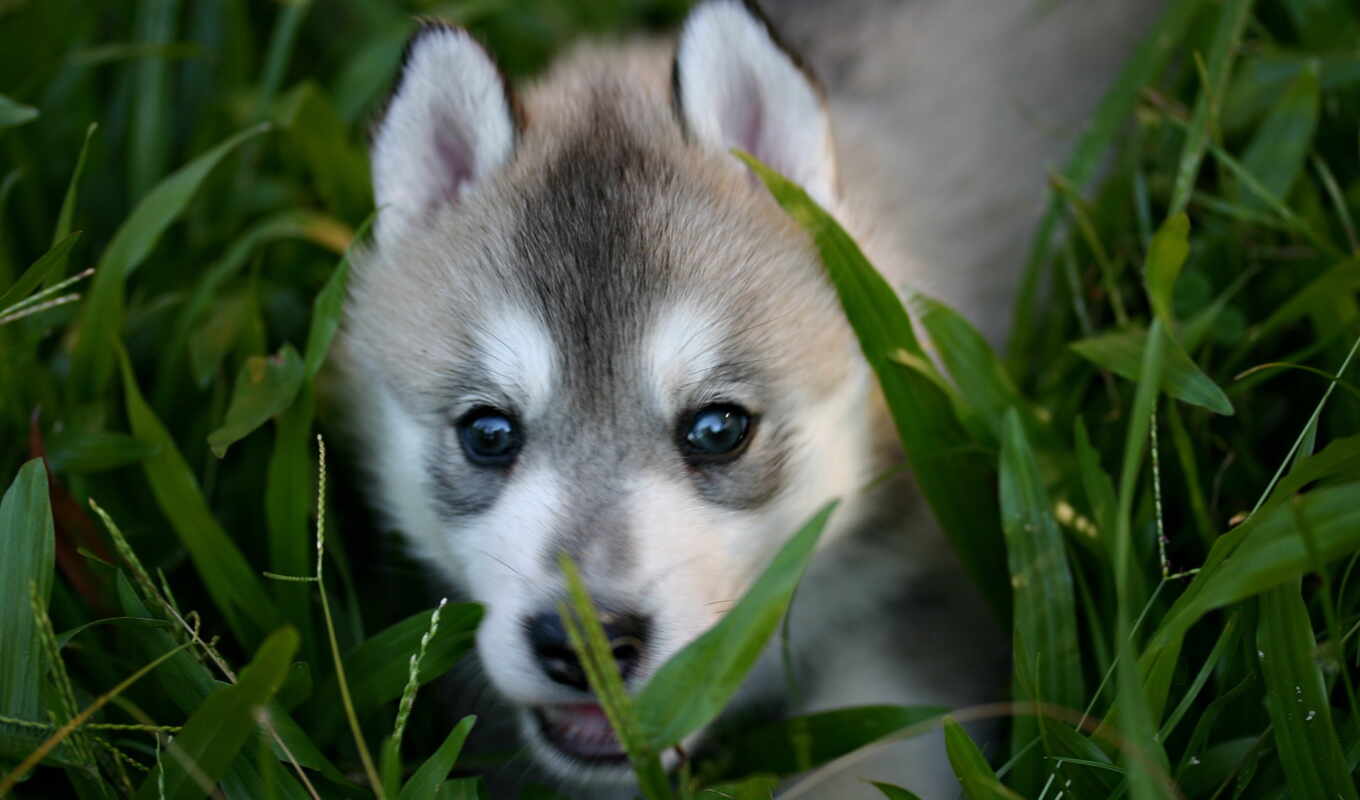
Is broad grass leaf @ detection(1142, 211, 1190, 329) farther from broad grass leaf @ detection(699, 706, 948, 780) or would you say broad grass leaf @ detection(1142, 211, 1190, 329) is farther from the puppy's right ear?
the puppy's right ear

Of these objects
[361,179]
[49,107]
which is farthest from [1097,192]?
[49,107]

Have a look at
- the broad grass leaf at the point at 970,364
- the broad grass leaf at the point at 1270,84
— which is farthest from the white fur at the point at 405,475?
the broad grass leaf at the point at 1270,84

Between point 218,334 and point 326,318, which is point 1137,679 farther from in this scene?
point 218,334

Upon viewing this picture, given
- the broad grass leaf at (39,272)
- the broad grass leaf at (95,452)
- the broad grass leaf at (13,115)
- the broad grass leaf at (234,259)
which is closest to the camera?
the broad grass leaf at (39,272)

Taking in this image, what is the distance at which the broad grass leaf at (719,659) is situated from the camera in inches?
62.1

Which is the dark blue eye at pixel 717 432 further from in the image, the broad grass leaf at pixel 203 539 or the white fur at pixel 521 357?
the broad grass leaf at pixel 203 539

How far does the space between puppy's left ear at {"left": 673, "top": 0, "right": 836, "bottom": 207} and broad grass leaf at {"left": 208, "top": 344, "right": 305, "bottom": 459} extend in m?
0.87

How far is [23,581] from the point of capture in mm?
1785

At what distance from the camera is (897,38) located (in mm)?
3342

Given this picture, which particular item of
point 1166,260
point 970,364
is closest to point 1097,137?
point 1166,260

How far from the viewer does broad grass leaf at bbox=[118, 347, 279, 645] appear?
2.10 metres

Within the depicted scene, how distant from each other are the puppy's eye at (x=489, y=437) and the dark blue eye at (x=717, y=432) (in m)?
0.30

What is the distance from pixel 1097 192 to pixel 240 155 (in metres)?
2.22

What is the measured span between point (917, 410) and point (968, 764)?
68 centimetres
